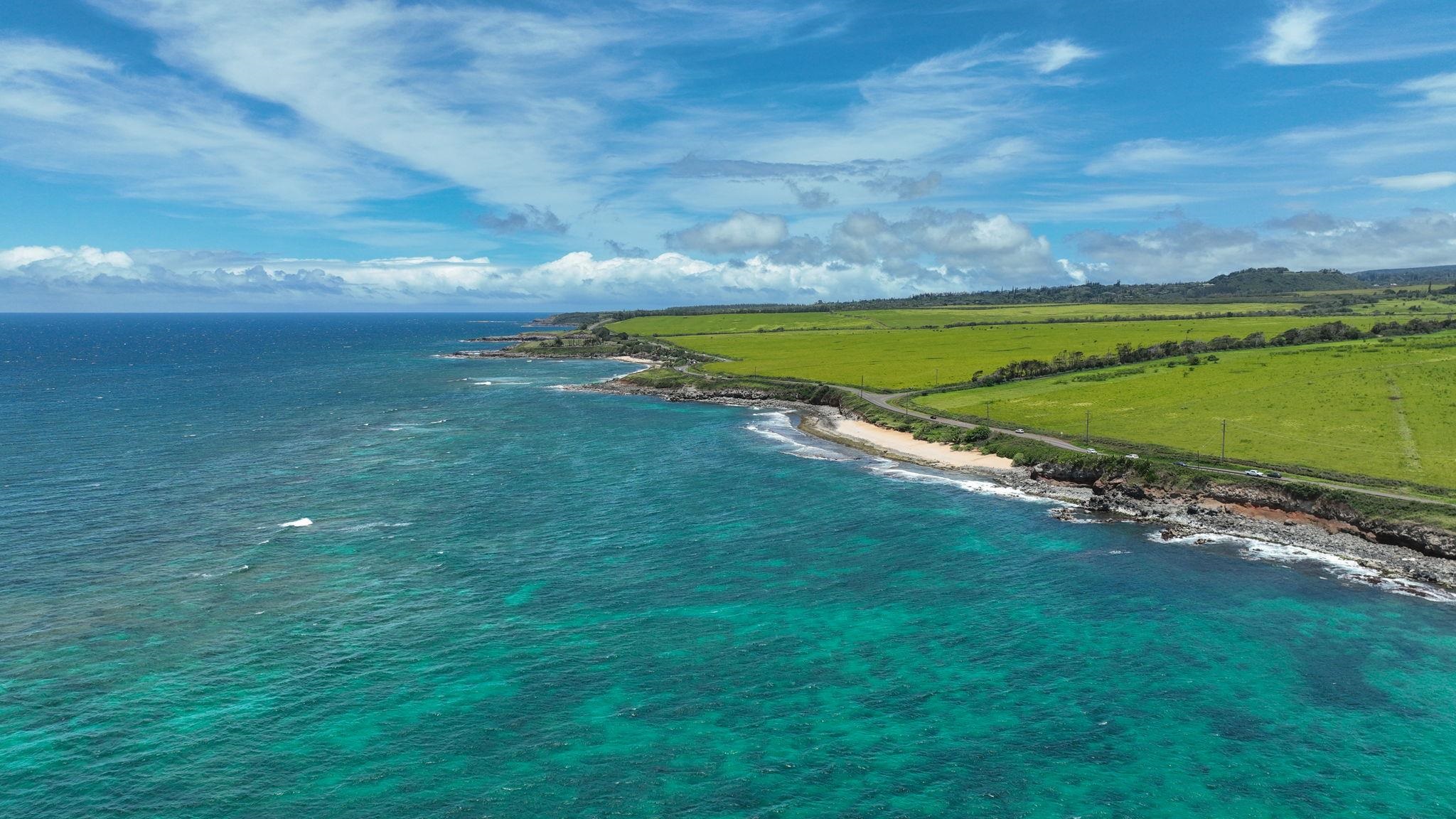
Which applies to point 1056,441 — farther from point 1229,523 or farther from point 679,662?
point 679,662

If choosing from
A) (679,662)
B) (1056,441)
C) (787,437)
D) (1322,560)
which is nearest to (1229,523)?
(1322,560)

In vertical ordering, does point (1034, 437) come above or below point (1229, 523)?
above

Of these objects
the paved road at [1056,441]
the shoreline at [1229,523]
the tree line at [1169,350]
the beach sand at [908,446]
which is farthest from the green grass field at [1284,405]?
the beach sand at [908,446]

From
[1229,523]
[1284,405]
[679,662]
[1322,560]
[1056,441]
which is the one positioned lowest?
[679,662]

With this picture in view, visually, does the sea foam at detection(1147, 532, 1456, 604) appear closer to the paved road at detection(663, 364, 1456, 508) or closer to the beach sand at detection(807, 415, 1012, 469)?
the paved road at detection(663, 364, 1456, 508)

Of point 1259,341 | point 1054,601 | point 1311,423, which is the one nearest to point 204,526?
point 1054,601

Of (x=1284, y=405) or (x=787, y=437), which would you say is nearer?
(x=1284, y=405)

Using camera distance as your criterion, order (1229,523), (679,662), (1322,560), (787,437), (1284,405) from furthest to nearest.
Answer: (787,437) < (1284,405) < (1229,523) < (1322,560) < (679,662)
